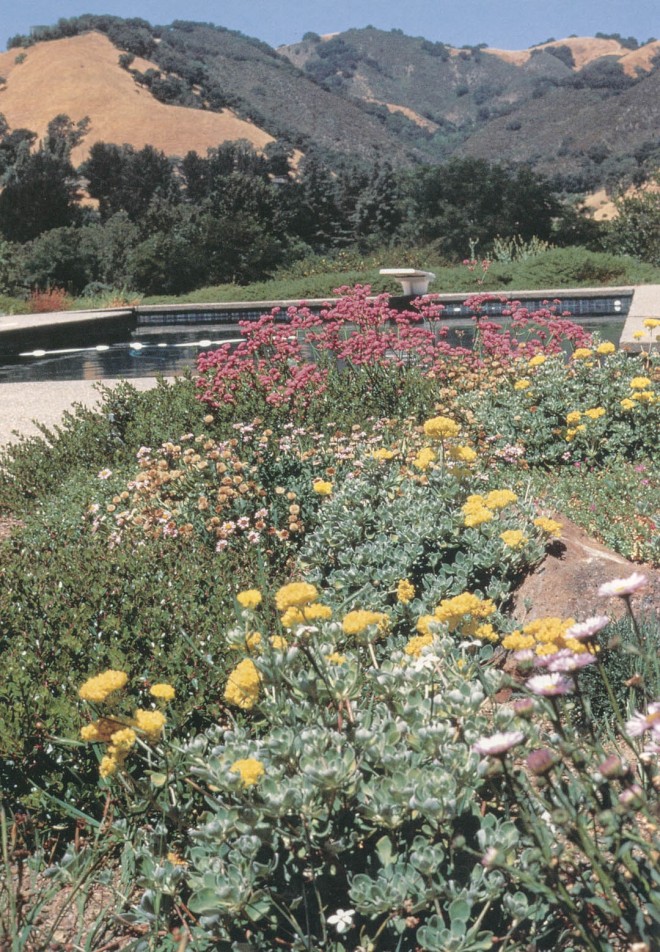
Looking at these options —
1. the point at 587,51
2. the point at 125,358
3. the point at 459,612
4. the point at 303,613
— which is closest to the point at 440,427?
the point at 459,612

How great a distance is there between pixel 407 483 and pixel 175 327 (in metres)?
13.3

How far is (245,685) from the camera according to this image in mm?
1617

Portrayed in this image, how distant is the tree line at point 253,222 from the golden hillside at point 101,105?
29588 millimetres

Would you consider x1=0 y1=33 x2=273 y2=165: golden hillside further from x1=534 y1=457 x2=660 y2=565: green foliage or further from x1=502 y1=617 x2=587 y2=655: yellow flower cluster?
x1=502 y1=617 x2=587 y2=655: yellow flower cluster

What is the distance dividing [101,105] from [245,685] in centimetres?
6937

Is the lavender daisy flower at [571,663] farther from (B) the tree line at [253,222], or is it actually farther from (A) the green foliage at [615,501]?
(B) the tree line at [253,222]

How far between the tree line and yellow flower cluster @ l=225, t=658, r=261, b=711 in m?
A: 18.7

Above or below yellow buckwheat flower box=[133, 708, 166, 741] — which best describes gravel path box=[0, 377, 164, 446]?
below

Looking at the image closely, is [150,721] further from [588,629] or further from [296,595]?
[588,629]

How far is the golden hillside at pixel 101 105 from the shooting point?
57.8 metres

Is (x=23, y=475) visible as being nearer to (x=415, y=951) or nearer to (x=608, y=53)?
(x=415, y=951)

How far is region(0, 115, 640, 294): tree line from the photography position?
20453 millimetres

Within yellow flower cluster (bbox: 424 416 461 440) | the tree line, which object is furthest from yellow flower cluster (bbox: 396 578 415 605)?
the tree line

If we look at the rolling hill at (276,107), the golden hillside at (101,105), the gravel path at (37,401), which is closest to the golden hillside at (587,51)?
the rolling hill at (276,107)
